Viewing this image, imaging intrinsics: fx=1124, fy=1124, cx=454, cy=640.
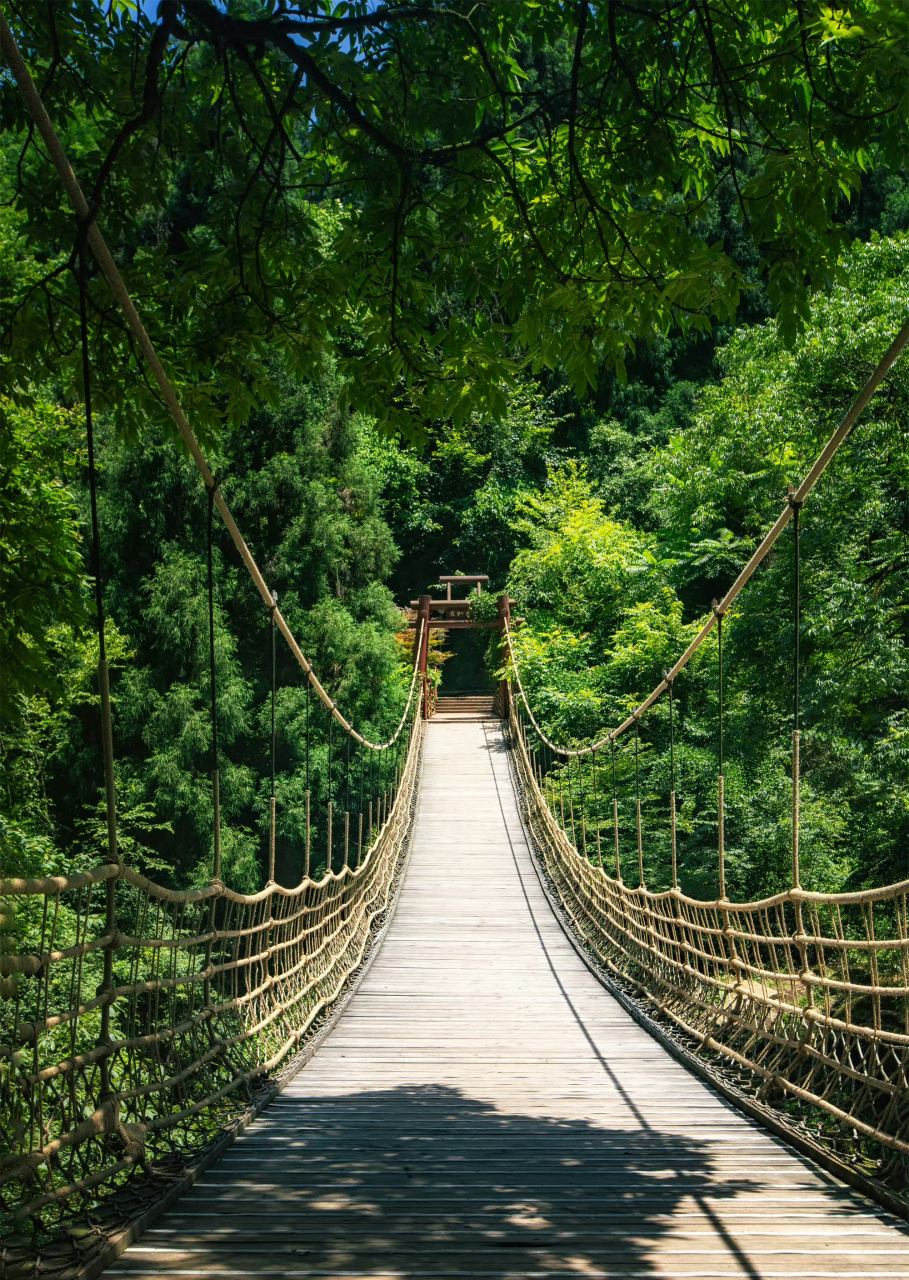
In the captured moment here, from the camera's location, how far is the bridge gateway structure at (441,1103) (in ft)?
5.89

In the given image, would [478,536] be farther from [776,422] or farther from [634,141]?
[634,141]

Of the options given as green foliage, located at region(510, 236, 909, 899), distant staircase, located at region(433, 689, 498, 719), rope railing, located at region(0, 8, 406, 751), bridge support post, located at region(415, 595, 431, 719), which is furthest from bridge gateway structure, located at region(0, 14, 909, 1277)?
distant staircase, located at region(433, 689, 498, 719)

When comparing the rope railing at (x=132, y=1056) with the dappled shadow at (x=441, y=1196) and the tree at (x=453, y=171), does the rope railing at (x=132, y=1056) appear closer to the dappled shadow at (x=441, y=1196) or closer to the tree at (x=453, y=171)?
the dappled shadow at (x=441, y=1196)

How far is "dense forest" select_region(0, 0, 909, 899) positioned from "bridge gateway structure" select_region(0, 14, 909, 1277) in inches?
18.4

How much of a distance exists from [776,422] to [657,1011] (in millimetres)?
8133

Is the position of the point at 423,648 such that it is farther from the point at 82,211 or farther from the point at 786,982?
the point at 82,211

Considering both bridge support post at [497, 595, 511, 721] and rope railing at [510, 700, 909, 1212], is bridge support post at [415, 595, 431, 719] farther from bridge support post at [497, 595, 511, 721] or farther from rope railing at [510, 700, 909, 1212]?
rope railing at [510, 700, 909, 1212]

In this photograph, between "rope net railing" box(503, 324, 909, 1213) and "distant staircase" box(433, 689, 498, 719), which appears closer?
"rope net railing" box(503, 324, 909, 1213)

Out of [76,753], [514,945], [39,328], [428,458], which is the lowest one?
[514,945]

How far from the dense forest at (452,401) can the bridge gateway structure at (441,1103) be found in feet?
1.53

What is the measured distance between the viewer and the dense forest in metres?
2.53

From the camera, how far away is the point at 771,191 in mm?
2410

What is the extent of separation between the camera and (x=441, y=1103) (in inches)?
136

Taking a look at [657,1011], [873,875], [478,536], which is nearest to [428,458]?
[478,536]
